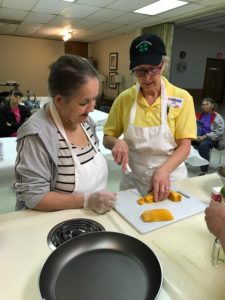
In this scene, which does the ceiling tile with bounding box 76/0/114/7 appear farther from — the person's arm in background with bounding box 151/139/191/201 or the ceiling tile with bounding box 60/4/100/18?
the person's arm in background with bounding box 151/139/191/201

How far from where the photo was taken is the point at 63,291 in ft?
2.02

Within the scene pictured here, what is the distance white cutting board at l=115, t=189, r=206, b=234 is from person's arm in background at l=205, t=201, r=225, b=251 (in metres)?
0.29

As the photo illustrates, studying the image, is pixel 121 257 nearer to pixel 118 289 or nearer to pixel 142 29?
pixel 118 289

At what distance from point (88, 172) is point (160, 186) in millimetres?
312

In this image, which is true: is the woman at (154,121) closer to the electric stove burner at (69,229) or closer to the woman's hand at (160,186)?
the woman's hand at (160,186)

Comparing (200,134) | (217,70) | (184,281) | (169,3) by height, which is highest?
(169,3)

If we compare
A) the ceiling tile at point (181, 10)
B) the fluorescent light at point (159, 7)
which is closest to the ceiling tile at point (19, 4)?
the fluorescent light at point (159, 7)

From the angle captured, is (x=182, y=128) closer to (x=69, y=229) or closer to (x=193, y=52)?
(x=69, y=229)

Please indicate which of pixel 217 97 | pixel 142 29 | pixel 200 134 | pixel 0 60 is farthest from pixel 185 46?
pixel 0 60

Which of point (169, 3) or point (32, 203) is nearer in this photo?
point (32, 203)

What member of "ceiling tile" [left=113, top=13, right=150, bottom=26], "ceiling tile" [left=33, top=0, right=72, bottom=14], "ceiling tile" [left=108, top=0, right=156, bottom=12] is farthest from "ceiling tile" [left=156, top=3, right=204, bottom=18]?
"ceiling tile" [left=33, top=0, right=72, bottom=14]

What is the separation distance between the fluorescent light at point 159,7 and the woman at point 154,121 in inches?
133

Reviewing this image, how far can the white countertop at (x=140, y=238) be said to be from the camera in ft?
2.10

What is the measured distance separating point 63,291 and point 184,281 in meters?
0.31
